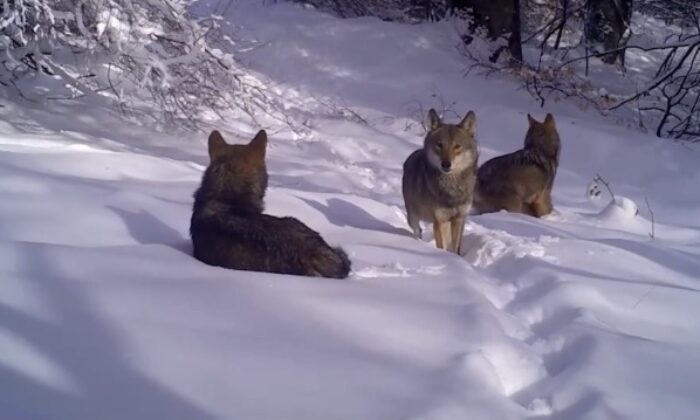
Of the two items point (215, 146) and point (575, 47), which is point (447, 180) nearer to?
point (215, 146)

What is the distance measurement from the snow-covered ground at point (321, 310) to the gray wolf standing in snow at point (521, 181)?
20.4 inches

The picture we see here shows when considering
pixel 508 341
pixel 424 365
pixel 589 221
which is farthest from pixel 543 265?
pixel 589 221

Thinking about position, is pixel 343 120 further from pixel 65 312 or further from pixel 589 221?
pixel 65 312

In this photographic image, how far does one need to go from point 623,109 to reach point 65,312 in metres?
13.8

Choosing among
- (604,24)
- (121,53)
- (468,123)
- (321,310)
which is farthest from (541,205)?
(604,24)

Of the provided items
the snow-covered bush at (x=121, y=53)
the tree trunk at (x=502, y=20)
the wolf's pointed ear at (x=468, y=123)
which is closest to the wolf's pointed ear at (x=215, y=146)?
the wolf's pointed ear at (x=468, y=123)

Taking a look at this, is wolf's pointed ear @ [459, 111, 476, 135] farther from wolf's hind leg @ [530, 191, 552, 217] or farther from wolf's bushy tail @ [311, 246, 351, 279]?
wolf's bushy tail @ [311, 246, 351, 279]

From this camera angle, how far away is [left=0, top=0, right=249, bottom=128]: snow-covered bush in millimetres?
8766

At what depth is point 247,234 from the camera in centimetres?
451

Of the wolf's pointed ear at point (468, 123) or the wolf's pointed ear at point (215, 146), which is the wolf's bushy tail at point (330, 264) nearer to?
the wolf's pointed ear at point (215, 146)

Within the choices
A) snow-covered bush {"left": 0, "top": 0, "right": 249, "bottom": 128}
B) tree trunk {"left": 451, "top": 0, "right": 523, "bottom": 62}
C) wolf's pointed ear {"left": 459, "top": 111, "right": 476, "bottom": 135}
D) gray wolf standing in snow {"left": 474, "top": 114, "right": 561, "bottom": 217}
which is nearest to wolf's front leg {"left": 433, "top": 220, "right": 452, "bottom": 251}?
wolf's pointed ear {"left": 459, "top": 111, "right": 476, "bottom": 135}

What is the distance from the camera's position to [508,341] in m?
3.65

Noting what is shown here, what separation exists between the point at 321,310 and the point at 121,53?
21.9 ft

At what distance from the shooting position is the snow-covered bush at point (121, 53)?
8766 mm
